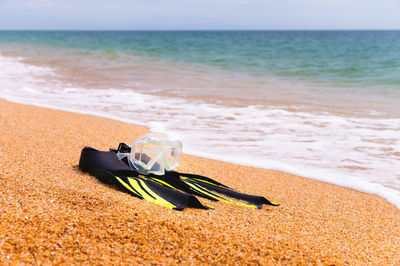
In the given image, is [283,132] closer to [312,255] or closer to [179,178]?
[179,178]

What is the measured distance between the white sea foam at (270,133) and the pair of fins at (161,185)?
1.53 m

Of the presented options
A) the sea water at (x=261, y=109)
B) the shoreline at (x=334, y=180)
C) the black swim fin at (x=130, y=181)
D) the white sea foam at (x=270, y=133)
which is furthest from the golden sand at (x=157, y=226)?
the sea water at (x=261, y=109)

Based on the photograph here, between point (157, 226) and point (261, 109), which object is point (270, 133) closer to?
point (261, 109)

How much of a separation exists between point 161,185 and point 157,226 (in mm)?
696

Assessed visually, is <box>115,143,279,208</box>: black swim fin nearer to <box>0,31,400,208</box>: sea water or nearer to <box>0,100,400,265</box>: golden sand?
<box>0,100,400,265</box>: golden sand

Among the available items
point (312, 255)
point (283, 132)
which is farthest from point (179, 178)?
point (283, 132)

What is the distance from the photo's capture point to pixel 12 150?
132 inches

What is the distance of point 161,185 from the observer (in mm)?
2809

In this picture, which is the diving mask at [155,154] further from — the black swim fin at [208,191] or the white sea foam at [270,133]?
the white sea foam at [270,133]

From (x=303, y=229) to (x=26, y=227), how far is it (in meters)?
1.73

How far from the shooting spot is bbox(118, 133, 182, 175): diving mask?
2998mm

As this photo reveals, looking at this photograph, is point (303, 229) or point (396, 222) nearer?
point (303, 229)

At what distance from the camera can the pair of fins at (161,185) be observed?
2584mm

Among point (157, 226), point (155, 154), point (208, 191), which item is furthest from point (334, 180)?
point (157, 226)
